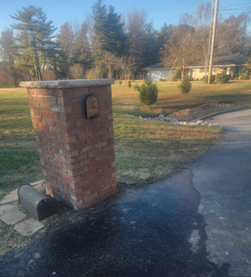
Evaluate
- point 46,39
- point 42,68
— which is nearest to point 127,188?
point 46,39

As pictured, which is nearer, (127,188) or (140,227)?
(140,227)

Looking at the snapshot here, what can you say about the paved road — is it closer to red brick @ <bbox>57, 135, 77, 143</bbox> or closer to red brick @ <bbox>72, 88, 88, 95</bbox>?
red brick @ <bbox>57, 135, 77, 143</bbox>

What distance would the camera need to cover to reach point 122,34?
41.2 m

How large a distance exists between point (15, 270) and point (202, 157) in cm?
408

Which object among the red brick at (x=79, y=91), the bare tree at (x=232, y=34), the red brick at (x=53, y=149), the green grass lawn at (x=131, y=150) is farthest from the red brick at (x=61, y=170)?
the bare tree at (x=232, y=34)

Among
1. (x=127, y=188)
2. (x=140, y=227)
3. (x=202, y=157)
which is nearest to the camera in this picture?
(x=140, y=227)

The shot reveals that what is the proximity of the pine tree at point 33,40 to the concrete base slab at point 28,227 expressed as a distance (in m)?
38.6

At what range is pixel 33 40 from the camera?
36.1m

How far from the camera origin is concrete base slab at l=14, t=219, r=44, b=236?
2.23 m

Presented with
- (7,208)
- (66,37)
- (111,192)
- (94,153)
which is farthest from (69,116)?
(66,37)

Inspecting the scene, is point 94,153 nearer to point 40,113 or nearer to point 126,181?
point 40,113

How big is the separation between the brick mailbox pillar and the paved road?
0.33m

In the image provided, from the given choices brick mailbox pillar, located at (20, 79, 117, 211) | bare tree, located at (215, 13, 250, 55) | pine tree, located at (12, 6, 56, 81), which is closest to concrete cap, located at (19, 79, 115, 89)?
brick mailbox pillar, located at (20, 79, 117, 211)

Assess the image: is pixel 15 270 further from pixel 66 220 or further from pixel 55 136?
pixel 55 136
